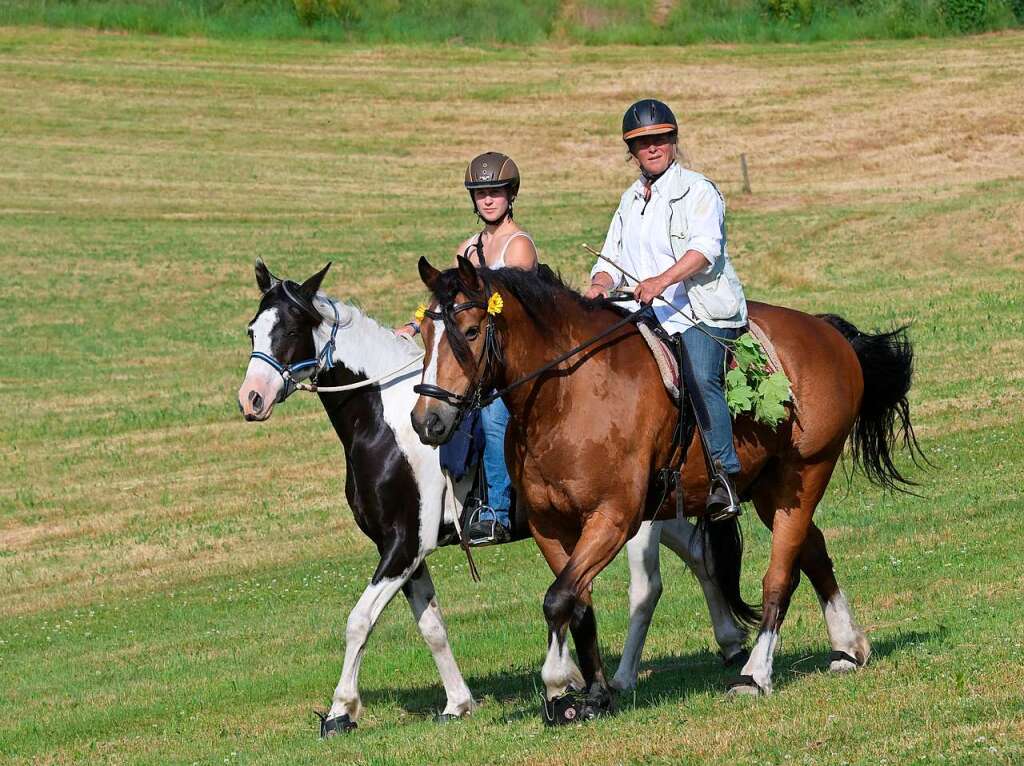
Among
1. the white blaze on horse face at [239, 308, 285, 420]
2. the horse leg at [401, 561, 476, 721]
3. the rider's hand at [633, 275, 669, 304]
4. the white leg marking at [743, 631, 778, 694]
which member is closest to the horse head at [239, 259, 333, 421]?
the white blaze on horse face at [239, 308, 285, 420]

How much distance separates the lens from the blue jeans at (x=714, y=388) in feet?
28.8

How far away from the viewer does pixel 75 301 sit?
3444cm

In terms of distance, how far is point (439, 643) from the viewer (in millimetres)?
10180

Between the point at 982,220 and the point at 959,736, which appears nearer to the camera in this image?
the point at 959,736

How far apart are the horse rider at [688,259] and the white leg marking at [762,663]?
2.57ft

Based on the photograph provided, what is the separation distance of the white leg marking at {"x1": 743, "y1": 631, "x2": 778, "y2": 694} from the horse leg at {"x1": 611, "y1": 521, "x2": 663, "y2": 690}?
3.87 feet

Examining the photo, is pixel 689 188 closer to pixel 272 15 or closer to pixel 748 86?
pixel 748 86

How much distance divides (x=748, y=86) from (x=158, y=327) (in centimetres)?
2674

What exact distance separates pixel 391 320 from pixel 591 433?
24143 millimetres

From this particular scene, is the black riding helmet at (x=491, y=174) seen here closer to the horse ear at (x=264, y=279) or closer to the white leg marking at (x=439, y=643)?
the horse ear at (x=264, y=279)

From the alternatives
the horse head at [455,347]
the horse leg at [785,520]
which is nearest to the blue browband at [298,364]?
the horse head at [455,347]

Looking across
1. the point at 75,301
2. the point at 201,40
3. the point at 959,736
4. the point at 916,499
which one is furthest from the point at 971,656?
the point at 201,40

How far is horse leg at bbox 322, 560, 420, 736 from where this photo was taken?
9758 millimetres

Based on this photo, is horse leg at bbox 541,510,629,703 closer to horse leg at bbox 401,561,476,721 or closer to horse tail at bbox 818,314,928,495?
horse leg at bbox 401,561,476,721
